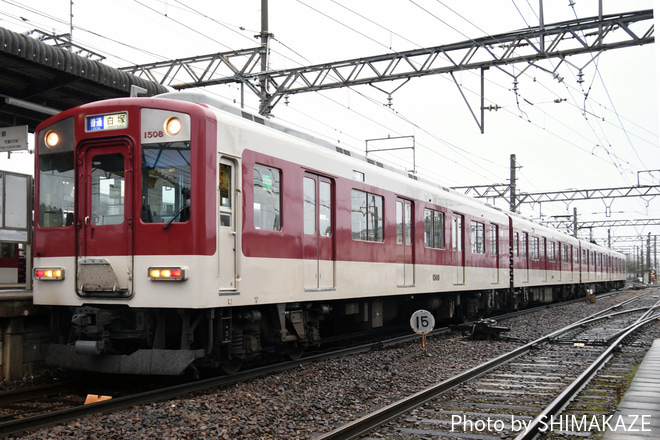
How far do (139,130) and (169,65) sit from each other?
9.86m

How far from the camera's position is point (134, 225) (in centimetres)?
772

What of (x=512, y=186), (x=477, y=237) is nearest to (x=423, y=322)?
(x=477, y=237)

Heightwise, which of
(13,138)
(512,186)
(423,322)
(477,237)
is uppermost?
(512,186)

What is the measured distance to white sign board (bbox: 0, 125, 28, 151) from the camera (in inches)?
429

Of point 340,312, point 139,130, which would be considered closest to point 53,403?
point 139,130

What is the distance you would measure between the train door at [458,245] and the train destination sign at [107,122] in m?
9.54

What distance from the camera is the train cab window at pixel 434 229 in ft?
46.2

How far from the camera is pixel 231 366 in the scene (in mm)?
8531

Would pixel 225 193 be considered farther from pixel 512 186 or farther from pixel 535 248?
pixel 512 186

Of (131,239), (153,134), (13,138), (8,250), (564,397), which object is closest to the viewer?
(564,397)

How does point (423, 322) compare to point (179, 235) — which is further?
point (423, 322)

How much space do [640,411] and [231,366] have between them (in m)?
4.86

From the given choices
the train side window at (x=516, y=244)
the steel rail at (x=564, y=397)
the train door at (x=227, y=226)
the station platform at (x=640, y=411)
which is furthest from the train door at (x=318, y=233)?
the train side window at (x=516, y=244)

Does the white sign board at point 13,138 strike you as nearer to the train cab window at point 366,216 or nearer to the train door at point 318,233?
the train door at point 318,233
